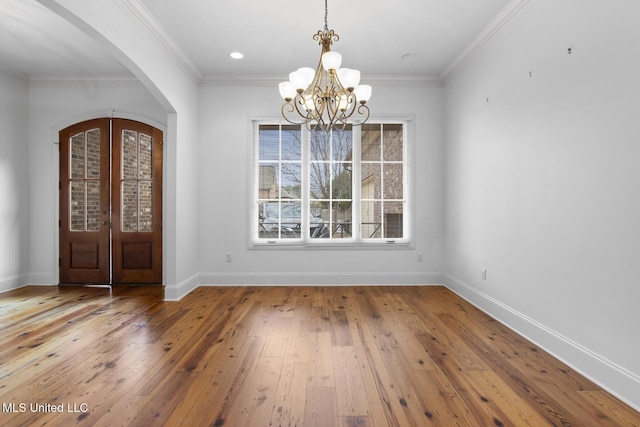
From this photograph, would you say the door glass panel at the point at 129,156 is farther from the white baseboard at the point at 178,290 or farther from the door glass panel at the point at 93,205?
the white baseboard at the point at 178,290

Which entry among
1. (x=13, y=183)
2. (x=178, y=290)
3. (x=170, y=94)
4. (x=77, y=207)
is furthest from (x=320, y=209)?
(x=13, y=183)

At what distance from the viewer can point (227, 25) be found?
333 cm

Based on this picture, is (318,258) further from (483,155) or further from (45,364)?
(45,364)

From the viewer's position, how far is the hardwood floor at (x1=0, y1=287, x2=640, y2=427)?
1.77 meters

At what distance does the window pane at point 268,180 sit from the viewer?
4.76 metres

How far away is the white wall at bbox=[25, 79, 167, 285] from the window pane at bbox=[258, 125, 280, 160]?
1.61m

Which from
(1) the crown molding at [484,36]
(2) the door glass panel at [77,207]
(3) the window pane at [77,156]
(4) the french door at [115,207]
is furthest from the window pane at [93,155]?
(1) the crown molding at [484,36]

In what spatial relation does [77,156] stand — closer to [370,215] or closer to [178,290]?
[178,290]

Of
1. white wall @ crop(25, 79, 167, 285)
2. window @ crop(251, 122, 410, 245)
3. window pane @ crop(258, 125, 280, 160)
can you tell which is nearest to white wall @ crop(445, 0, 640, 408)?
window @ crop(251, 122, 410, 245)

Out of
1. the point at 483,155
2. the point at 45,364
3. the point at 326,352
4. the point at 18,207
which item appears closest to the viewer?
the point at 45,364

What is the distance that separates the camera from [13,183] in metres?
4.49

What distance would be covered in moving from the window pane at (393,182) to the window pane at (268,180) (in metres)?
1.65

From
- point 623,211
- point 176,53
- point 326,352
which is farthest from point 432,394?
point 176,53

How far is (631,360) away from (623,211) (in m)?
0.90
